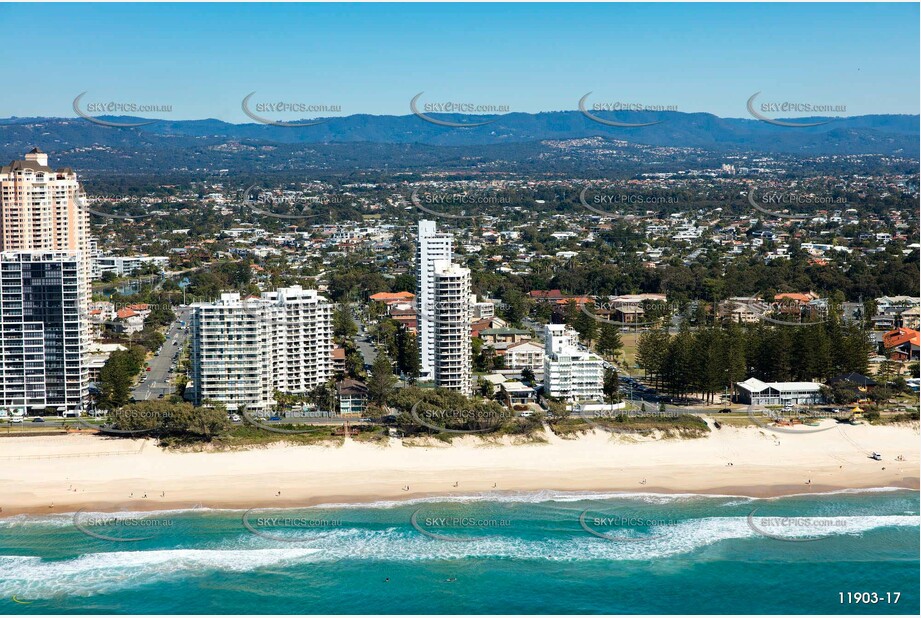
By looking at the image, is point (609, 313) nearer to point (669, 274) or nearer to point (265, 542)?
point (669, 274)

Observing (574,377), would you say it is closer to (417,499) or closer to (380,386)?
A: (380,386)

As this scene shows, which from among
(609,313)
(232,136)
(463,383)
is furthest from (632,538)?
(232,136)

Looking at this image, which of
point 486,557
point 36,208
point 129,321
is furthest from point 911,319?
point 36,208

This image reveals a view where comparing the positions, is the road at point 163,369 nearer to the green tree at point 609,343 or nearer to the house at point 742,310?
the green tree at point 609,343

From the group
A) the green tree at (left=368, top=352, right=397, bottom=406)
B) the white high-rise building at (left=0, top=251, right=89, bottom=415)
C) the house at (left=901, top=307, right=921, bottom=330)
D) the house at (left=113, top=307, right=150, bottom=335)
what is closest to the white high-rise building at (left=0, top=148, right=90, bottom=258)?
the house at (left=113, top=307, right=150, bottom=335)

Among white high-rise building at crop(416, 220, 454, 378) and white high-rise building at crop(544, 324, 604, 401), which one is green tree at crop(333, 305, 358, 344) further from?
white high-rise building at crop(544, 324, 604, 401)

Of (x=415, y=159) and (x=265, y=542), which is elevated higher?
(x=415, y=159)
